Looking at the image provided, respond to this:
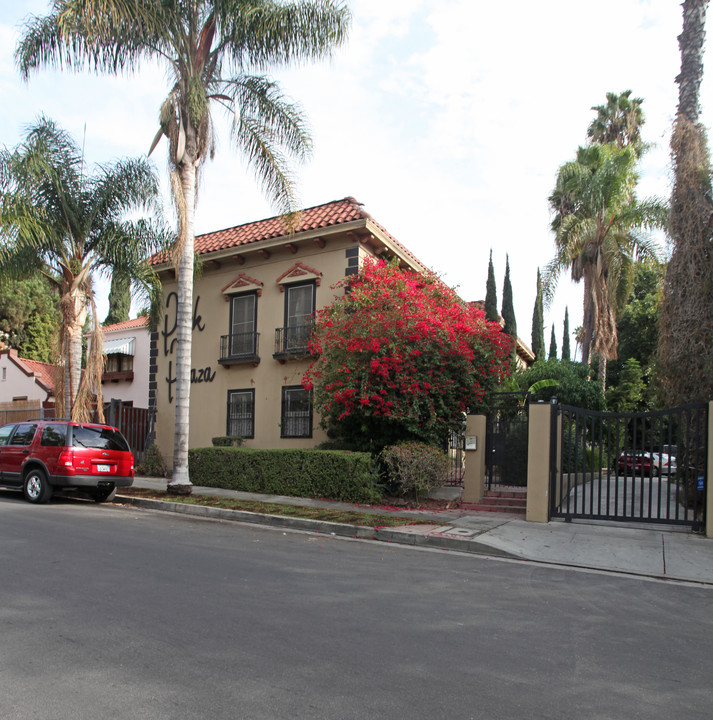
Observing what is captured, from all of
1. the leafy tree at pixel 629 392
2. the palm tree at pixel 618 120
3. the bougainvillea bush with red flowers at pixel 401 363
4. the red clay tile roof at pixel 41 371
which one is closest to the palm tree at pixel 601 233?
the palm tree at pixel 618 120

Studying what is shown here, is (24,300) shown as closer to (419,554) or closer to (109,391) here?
(109,391)

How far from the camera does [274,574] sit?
679 centimetres

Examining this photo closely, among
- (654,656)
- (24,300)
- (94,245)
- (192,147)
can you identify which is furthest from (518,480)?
(24,300)

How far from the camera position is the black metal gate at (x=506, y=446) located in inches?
523

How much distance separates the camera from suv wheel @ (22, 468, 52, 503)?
1216 centimetres

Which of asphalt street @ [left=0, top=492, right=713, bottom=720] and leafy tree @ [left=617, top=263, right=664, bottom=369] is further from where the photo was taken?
leafy tree @ [left=617, top=263, right=664, bottom=369]

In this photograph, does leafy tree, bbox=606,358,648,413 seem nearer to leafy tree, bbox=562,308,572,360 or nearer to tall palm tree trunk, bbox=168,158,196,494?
leafy tree, bbox=562,308,572,360

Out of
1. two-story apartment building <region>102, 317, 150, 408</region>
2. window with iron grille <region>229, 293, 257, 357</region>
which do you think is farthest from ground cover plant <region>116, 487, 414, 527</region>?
two-story apartment building <region>102, 317, 150, 408</region>

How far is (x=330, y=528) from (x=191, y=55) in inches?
412

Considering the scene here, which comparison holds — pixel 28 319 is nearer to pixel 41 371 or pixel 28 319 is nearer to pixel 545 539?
pixel 41 371

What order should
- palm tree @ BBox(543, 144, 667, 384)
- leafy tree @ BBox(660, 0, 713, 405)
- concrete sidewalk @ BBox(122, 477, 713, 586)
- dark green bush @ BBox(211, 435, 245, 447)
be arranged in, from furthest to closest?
palm tree @ BBox(543, 144, 667, 384)
dark green bush @ BBox(211, 435, 245, 447)
leafy tree @ BBox(660, 0, 713, 405)
concrete sidewalk @ BBox(122, 477, 713, 586)

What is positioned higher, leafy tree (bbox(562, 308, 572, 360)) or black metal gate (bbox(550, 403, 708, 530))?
leafy tree (bbox(562, 308, 572, 360))

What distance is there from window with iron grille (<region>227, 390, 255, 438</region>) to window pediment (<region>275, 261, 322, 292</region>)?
3.34m

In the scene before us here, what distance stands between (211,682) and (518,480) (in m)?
10.9
